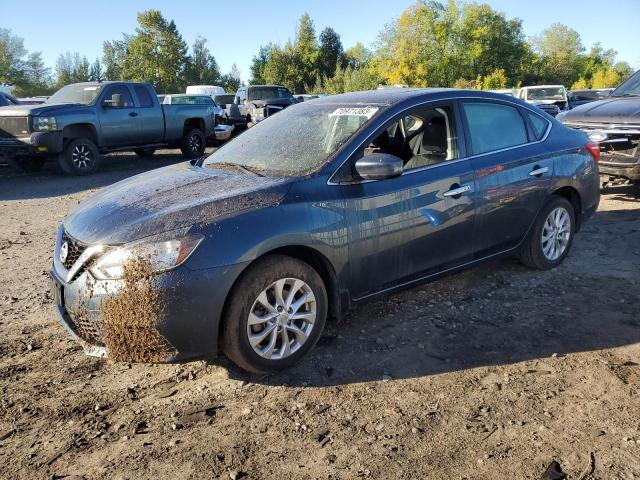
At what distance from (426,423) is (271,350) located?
99 cm

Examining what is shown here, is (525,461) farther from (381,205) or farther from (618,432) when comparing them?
(381,205)

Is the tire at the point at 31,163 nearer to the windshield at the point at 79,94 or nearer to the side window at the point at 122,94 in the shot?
the windshield at the point at 79,94

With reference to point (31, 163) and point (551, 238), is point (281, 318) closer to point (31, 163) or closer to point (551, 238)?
point (551, 238)

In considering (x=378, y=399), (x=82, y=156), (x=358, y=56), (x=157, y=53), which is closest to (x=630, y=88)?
(x=378, y=399)

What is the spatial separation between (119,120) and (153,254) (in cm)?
1087

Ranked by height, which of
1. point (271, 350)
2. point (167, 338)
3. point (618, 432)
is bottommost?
point (618, 432)

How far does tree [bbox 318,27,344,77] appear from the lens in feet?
194

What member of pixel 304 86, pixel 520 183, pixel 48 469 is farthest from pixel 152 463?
pixel 304 86

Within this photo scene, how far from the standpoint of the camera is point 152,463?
2.66 metres

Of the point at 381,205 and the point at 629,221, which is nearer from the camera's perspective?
the point at 381,205

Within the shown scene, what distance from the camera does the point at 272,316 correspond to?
10.9 feet

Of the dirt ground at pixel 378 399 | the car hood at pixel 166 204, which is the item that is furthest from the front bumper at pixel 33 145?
the car hood at pixel 166 204

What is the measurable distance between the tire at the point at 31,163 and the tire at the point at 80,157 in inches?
36.6

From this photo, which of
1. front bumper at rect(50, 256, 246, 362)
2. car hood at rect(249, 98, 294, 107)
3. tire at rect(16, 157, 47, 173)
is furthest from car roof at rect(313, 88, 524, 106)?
car hood at rect(249, 98, 294, 107)
